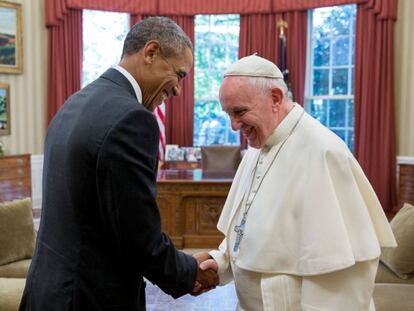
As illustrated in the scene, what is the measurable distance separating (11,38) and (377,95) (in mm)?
5796

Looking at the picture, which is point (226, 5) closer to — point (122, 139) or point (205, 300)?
point (205, 300)

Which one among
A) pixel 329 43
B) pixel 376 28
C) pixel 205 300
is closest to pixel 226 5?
pixel 329 43

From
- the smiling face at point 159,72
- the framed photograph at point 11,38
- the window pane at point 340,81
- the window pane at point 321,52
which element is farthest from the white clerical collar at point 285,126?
the framed photograph at point 11,38

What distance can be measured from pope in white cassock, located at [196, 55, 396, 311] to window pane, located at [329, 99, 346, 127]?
615 cm

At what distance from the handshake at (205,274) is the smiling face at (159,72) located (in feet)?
2.48

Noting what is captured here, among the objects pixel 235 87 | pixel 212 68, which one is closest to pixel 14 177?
pixel 212 68

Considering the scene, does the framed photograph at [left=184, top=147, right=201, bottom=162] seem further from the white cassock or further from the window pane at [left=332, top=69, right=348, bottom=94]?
the white cassock

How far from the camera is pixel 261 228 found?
1.68 m

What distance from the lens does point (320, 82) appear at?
777cm

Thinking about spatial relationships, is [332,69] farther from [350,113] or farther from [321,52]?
[350,113]

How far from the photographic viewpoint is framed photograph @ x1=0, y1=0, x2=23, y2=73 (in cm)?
707

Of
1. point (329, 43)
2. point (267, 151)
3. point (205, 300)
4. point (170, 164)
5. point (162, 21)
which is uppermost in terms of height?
point (329, 43)

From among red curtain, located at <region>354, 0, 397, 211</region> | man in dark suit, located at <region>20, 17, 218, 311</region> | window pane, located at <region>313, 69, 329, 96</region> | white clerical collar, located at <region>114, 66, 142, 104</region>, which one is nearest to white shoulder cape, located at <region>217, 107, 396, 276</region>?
man in dark suit, located at <region>20, 17, 218, 311</region>

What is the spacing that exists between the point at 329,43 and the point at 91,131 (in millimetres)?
7097
